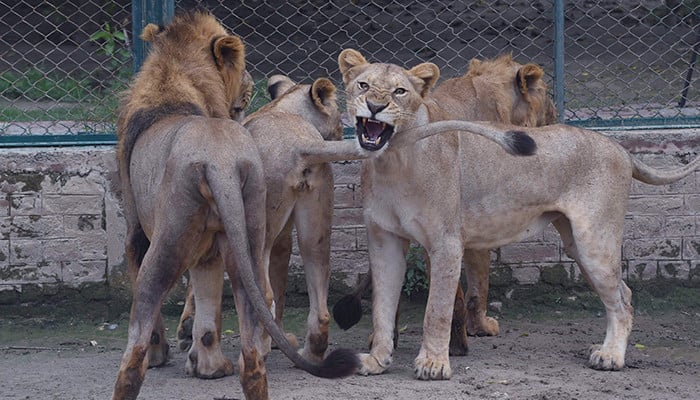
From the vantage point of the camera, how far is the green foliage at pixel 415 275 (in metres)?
7.32

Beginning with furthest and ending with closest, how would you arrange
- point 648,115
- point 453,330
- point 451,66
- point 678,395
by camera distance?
point 451,66
point 648,115
point 453,330
point 678,395

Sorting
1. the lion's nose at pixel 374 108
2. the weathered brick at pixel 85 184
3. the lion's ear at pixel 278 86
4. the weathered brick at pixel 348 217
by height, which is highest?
the lion's ear at pixel 278 86

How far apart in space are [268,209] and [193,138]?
720 millimetres

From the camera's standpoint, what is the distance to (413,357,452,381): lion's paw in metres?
5.78

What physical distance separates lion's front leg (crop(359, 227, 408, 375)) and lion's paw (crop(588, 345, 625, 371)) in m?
1.01

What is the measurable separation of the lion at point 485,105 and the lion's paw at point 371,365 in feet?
1.91

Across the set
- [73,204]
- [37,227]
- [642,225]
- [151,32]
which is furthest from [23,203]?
[642,225]

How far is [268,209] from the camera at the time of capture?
5.70 metres

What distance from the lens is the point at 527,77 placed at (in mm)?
7078

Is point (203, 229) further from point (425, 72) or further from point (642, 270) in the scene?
point (642, 270)

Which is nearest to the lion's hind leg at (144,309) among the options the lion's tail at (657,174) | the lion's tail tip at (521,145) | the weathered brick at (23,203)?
the lion's tail tip at (521,145)

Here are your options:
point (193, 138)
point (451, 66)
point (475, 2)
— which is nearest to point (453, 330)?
point (193, 138)

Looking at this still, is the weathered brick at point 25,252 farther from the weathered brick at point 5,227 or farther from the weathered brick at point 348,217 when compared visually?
the weathered brick at point 348,217

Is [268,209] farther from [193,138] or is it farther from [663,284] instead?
[663,284]
